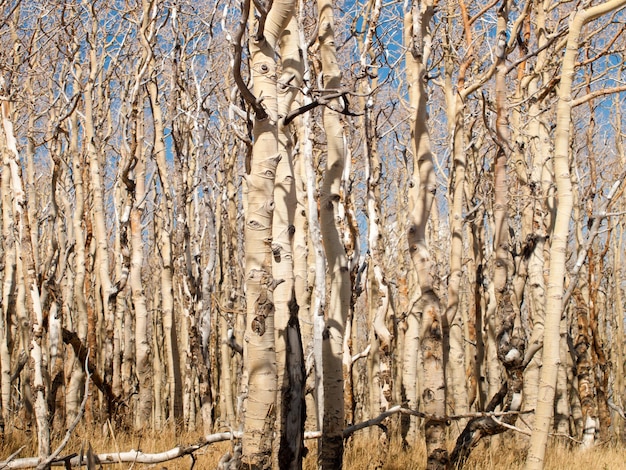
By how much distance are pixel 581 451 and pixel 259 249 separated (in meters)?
6.79

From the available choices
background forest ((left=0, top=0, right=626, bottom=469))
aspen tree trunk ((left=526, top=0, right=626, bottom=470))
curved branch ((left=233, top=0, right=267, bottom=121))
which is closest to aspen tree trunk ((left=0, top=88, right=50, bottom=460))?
background forest ((left=0, top=0, right=626, bottom=469))

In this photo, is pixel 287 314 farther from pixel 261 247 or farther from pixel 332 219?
pixel 332 219

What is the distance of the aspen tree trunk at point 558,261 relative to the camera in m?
3.58

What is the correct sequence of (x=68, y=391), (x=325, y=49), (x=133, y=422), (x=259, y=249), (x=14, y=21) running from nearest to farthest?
(x=259, y=249) → (x=325, y=49) → (x=68, y=391) → (x=14, y=21) → (x=133, y=422)

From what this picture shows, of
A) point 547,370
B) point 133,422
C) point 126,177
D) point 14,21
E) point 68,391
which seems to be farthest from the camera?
point 133,422

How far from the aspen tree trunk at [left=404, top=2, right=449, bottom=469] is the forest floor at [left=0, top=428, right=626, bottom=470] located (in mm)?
1285

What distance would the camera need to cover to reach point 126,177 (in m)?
6.48

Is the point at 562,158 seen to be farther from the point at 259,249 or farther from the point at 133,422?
the point at 133,422

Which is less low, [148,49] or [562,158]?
[148,49]

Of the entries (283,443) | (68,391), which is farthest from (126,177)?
(283,443)

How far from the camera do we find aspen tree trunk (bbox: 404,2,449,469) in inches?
167

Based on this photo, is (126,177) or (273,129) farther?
(126,177)

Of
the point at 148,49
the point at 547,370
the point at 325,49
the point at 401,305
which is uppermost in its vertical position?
the point at 148,49

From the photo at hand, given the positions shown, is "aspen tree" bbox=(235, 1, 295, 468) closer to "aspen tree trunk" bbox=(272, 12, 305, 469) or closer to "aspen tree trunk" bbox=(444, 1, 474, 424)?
"aspen tree trunk" bbox=(272, 12, 305, 469)
